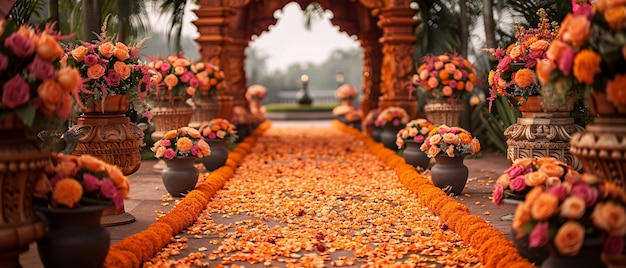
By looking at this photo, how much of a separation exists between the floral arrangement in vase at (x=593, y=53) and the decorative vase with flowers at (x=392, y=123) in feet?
28.3

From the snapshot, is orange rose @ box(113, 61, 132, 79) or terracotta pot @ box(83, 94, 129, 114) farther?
terracotta pot @ box(83, 94, 129, 114)

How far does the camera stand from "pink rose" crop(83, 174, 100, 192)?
463cm

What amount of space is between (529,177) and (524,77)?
2.24 m

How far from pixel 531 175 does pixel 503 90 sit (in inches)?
98.6

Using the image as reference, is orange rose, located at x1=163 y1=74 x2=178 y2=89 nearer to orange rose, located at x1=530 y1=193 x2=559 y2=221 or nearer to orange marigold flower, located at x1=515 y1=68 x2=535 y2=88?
orange marigold flower, located at x1=515 y1=68 x2=535 y2=88

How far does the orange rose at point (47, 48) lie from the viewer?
4.23 metres

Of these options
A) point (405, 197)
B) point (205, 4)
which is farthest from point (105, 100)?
point (205, 4)

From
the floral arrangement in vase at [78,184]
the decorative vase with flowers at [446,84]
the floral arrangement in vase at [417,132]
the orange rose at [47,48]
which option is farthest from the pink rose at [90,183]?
the decorative vase with flowers at [446,84]

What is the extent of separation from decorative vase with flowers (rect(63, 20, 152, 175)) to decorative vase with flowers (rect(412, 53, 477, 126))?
535 cm

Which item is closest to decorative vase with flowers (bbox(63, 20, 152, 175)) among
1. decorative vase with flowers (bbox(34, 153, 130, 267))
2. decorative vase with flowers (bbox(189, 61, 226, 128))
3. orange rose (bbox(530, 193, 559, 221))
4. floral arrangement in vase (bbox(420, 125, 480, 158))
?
decorative vase with flowers (bbox(34, 153, 130, 267))

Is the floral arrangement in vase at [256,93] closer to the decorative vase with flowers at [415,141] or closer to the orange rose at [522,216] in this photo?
the decorative vase with flowers at [415,141]

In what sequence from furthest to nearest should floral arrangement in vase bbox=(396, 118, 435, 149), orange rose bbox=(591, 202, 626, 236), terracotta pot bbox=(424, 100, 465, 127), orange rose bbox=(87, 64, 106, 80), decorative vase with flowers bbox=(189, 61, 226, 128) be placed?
1. decorative vase with flowers bbox=(189, 61, 226, 128)
2. terracotta pot bbox=(424, 100, 465, 127)
3. floral arrangement in vase bbox=(396, 118, 435, 149)
4. orange rose bbox=(87, 64, 106, 80)
5. orange rose bbox=(591, 202, 626, 236)

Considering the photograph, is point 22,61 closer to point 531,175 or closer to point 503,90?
point 531,175

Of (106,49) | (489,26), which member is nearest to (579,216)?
(106,49)
